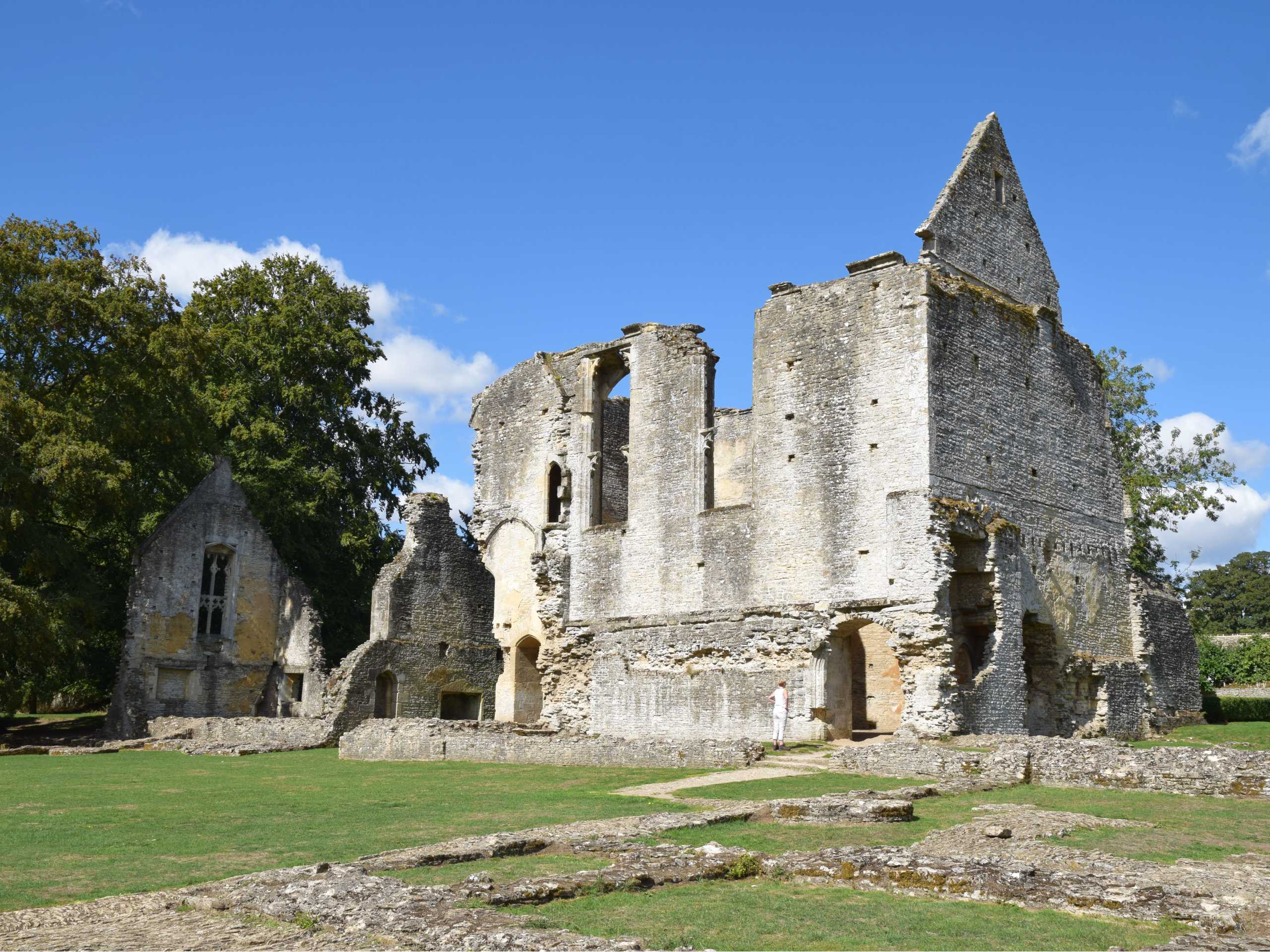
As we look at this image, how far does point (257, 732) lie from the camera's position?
82.1ft

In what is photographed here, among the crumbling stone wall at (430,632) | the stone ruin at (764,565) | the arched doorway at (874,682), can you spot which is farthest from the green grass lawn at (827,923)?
the crumbling stone wall at (430,632)

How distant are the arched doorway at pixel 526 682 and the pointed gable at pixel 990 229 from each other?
1399cm

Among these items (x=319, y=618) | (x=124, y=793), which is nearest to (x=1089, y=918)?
(x=124, y=793)

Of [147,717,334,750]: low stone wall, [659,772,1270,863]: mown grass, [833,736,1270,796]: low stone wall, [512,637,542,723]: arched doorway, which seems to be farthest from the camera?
[512,637,542,723]: arched doorway

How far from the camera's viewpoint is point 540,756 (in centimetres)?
1800

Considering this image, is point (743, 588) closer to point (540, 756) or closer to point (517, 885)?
point (540, 756)

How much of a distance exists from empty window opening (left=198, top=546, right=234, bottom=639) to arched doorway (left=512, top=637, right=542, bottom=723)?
7.71 m

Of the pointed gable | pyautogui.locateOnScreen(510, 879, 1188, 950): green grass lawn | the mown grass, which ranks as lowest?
pyautogui.locateOnScreen(510, 879, 1188, 950): green grass lawn

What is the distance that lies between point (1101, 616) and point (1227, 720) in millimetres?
7160

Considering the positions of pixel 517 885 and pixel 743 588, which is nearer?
pixel 517 885

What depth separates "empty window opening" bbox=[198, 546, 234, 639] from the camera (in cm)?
3112

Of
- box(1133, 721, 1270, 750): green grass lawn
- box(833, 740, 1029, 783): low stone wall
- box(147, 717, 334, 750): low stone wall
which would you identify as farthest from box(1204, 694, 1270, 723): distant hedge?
box(147, 717, 334, 750): low stone wall

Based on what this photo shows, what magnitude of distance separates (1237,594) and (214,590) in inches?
2464

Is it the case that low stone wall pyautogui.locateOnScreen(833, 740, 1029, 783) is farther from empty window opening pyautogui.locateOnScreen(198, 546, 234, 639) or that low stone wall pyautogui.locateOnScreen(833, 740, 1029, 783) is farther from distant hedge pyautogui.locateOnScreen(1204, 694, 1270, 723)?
empty window opening pyautogui.locateOnScreen(198, 546, 234, 639)
